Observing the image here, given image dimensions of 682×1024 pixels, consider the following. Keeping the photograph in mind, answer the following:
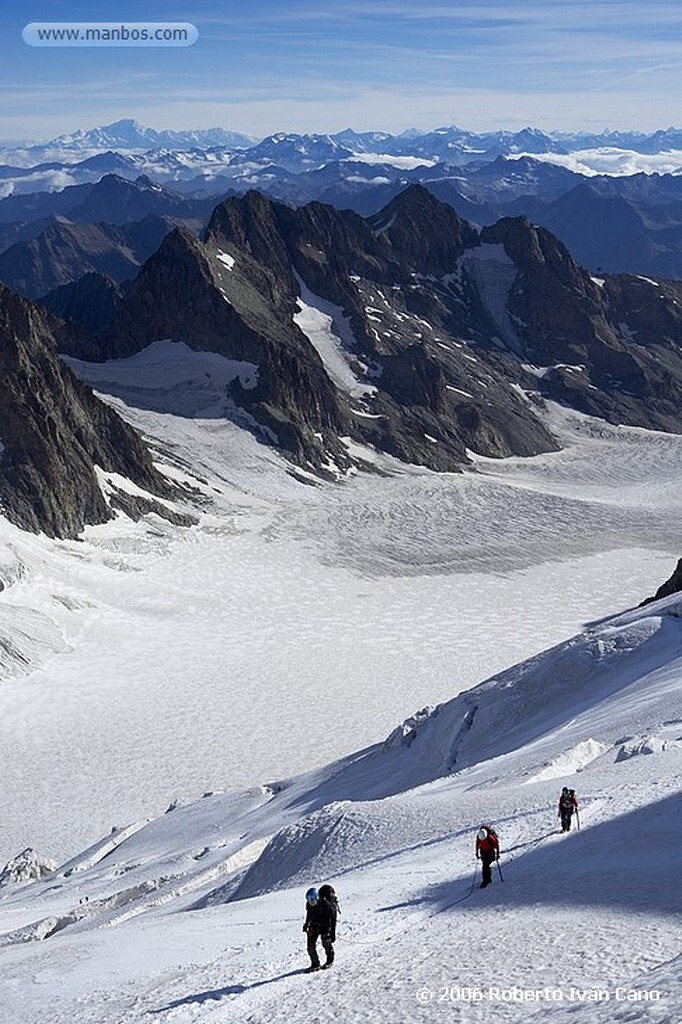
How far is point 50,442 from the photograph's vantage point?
85.8 metres

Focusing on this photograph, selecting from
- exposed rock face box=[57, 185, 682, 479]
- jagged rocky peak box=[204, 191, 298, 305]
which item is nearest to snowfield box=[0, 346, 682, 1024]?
exposed rock face box=[57, 185, 682, 479]

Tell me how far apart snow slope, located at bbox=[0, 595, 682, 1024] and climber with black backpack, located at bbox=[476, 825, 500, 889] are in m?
0.22

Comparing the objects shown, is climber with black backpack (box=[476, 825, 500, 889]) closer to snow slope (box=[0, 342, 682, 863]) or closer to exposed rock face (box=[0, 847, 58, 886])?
exposed rock face (box=[0, 847, 58, 886])

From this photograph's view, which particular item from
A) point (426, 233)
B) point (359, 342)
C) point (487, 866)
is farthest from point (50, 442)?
point (426, 233)

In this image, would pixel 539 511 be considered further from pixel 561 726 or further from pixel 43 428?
pixel 561 726

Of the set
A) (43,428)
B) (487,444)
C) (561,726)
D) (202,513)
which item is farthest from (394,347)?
(561,726)

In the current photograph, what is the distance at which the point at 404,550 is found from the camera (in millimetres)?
91125

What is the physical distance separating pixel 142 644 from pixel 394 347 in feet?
284

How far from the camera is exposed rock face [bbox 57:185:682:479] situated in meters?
123

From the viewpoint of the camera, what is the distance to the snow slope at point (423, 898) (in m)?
13.7

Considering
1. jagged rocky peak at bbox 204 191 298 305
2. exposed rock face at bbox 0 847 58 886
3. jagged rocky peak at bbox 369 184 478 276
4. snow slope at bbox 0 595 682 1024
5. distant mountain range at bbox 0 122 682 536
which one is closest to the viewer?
snow slope at bbox 0 595 682 1024

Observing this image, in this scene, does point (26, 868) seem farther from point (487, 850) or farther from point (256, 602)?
point (256, 602)

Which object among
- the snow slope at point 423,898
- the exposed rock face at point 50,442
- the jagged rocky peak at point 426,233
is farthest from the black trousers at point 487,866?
the jagged rocky peak at point 426,233

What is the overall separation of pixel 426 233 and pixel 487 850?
168m
